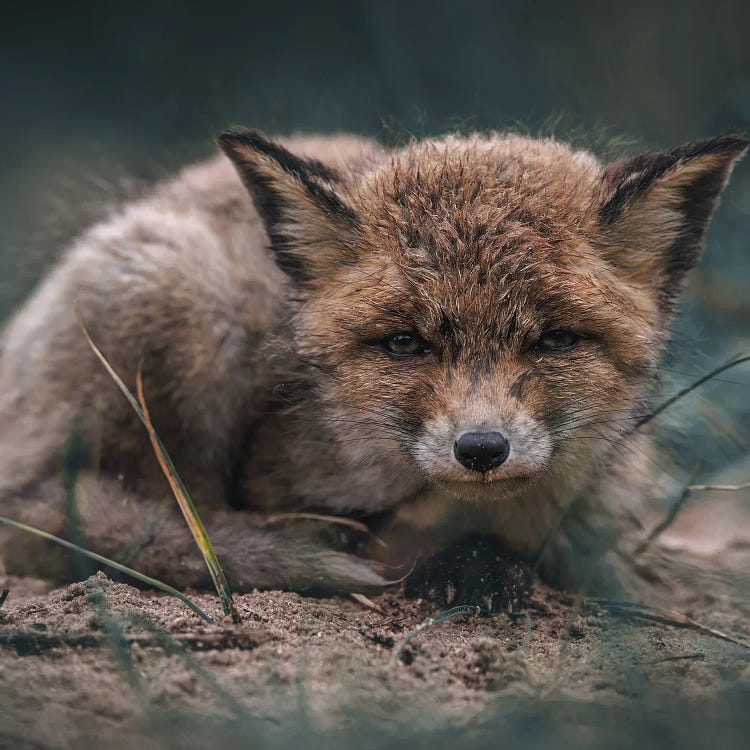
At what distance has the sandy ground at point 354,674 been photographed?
7.50ft

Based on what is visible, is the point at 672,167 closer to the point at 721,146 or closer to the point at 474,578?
the point at 721,146

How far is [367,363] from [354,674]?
1119 mm

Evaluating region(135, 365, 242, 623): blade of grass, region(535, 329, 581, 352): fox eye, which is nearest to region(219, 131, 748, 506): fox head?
region(535, 329, 581, 352): fox eye

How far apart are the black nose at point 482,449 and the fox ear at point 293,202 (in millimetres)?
971

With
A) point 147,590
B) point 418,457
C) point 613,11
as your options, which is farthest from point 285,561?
point 613,11

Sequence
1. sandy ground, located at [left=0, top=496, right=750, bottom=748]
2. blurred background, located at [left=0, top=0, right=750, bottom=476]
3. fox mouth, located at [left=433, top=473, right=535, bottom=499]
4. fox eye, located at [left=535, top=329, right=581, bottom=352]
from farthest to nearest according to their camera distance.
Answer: blurred background, located at [left=0, top=0, right=750, bottom=476] < fox eye, located at [left=535, top=329, right=581, bottom=352] < fox mouth, located at [left=433, top=473, right=535, bottom=499] < sandy ground, located at [left=0, top=496, right=750, bottom=748]

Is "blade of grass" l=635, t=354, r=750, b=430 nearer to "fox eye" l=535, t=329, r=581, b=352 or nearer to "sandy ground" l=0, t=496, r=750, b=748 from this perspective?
"fox eye" l=535, t=329, r=581, b=352

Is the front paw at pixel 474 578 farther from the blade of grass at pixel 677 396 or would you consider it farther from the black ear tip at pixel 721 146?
the black ear tip at pixel 721 146

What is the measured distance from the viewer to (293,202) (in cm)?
343

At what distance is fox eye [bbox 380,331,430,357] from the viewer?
316 cm

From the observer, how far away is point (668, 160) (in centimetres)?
326

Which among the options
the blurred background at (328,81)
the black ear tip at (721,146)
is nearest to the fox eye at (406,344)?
the black ear tip at (721,146)

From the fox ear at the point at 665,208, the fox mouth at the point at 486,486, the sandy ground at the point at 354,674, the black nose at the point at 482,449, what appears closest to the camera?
the sandy ground at the point at 354,674

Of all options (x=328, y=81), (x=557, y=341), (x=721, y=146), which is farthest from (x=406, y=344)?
(x=328, y=81)
